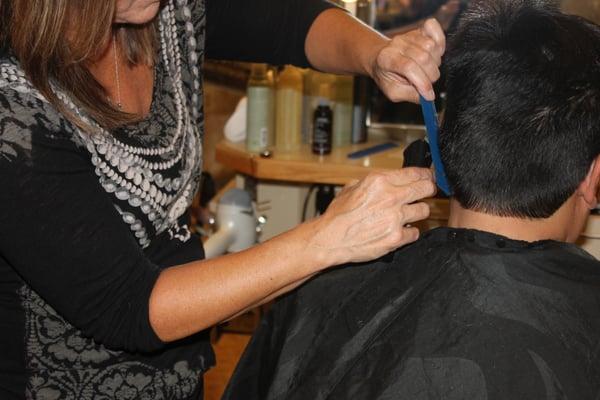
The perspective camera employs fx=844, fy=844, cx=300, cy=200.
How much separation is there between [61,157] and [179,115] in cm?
35

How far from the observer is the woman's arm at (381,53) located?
1.40 m

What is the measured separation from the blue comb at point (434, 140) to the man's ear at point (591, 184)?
0.70ft

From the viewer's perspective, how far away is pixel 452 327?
1.40 m

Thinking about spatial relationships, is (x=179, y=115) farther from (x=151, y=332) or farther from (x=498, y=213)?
(x=498, y=213)

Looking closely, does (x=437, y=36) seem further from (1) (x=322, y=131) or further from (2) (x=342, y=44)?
(1) (x=322, y=131)

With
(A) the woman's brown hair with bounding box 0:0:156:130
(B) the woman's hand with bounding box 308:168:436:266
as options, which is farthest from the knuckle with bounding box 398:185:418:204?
(A) the woman's brown hair with bounding box 0:0:156:130

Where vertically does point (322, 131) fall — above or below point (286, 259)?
below

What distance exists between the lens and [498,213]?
140cm

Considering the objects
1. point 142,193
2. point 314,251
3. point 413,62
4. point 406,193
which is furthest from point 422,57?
point 142,193

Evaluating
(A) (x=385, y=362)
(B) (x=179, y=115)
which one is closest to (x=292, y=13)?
(B) (x=179, y=115)

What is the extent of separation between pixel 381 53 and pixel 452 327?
50cm

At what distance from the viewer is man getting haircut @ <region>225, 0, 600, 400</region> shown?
130 cm

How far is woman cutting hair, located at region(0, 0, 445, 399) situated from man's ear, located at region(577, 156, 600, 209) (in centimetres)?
26

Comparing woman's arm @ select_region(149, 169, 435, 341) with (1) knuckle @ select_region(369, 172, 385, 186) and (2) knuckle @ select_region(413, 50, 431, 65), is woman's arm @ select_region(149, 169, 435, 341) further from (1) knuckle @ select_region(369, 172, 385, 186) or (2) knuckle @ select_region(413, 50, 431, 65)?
(2) knuckle @ select_region(413, 50, 431, 65)
